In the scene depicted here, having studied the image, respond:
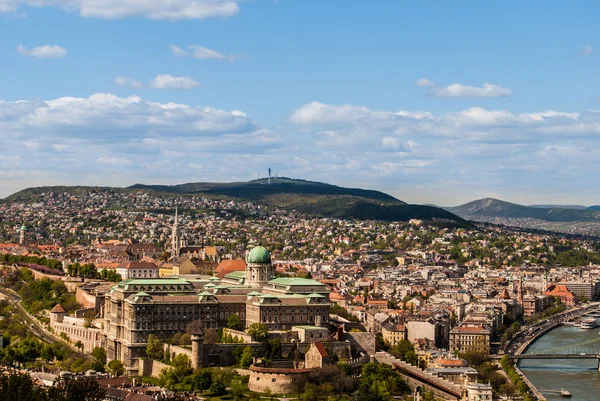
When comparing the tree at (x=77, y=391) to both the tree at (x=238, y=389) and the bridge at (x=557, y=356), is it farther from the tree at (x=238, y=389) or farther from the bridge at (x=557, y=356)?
the bridge at (x=557, y=356)

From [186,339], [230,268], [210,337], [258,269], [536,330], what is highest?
[258,269]

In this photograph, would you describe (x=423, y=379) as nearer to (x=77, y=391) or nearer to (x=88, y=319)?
(x=77, y=391)

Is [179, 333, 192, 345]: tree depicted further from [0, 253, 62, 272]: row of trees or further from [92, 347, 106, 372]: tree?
[0, 253, 62, 272]: row of trees

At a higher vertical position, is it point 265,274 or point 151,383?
point 265,274

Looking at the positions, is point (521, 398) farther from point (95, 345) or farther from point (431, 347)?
point (95, 345)

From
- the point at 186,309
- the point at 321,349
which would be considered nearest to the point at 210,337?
the point at 186,309

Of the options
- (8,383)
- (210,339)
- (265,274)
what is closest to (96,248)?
(265,274)
